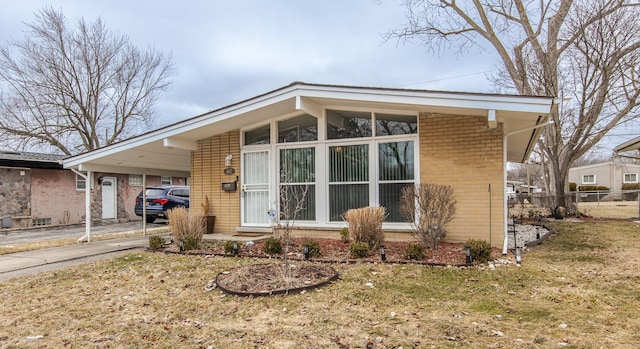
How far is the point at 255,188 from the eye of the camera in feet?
28.9

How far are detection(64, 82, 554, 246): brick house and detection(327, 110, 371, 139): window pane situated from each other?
0.07 ft

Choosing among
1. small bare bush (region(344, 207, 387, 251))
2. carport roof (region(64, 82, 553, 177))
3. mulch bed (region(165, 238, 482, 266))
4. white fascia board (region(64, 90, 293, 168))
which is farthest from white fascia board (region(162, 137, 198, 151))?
small bare bush (region(344, 207, 387, 251))

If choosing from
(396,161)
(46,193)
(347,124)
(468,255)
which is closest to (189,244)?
(347,124)

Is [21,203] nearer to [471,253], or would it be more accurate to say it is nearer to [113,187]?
[113,187]

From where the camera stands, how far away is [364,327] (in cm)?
342

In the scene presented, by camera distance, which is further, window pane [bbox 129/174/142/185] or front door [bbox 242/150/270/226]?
window pane [bbox 129/174/142/185]

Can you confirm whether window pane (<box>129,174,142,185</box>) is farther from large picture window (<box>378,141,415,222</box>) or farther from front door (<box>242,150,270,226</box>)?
large picture window (<box>378,141,415,222</box>)

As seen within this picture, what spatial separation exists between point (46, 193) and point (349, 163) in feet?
46.6

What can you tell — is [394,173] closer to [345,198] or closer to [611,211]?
[345,198]

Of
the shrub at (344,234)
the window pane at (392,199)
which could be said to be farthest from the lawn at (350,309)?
the window pane at (392,199)

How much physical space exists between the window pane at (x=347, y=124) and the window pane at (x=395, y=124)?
0.74 feet

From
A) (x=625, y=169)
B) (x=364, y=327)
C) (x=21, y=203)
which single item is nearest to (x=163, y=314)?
(x=364, y=327)

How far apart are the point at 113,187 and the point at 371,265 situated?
1652 cm

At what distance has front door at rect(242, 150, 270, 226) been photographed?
8.71m
